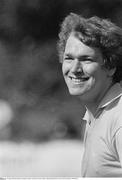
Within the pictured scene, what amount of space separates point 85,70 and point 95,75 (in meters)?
0.04

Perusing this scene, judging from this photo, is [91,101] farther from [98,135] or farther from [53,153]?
[53,153]

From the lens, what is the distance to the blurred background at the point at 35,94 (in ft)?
8.05

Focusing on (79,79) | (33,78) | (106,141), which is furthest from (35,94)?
(106,141)

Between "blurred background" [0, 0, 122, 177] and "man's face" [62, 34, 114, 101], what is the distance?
3.70 feet

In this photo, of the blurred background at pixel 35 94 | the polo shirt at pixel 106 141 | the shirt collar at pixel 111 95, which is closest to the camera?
the polo shirt at pixel 106 141

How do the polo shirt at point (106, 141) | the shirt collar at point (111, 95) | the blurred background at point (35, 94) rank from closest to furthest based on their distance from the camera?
the polo shirt at point (106, 141), the shirt collar at point (111, 95), the blurred background at point (35, 94)

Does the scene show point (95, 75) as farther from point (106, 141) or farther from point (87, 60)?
point (106, 141)

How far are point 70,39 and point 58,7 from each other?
108 centimetres

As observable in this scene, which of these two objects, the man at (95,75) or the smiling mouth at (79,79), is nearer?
the man at (95,75)

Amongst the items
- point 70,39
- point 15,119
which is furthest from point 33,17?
point 70,39

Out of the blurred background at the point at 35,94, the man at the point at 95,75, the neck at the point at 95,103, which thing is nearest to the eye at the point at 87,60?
the man at the point at 95,75

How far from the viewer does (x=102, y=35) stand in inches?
51.1

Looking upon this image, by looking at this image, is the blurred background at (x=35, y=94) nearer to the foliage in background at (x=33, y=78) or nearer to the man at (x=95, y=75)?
the foliage in background at (x=33, y=78)

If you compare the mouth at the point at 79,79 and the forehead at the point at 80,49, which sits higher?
the forehead at the point at 80,49
